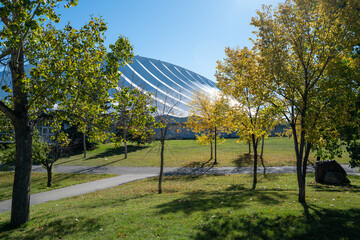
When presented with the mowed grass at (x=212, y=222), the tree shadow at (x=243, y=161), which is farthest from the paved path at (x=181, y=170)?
the mowed grass at (x=212, y=222)

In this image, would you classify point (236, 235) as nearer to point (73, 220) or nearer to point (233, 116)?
point (73, 220)

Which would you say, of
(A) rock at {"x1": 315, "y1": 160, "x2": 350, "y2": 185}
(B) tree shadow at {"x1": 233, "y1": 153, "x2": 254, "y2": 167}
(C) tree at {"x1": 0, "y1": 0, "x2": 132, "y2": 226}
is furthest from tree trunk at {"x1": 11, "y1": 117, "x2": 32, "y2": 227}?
(B) tree shadow at {"x1": 233, "y1": 153, "x2": 254, "y2": 167}

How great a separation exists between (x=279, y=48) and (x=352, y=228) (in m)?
5.78

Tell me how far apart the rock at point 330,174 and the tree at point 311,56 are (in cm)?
735

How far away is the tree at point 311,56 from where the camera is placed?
7496 mm

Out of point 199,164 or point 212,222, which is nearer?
point 212,222

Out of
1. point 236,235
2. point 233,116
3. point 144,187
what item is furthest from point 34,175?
point 236,235

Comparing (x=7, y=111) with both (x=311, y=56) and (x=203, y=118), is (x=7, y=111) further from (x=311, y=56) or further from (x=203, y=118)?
(x=203, y=118)

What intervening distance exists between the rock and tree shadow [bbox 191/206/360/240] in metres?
8.11

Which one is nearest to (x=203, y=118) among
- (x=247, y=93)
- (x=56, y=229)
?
(x=247, y=93)

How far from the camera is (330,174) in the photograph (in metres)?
14.2

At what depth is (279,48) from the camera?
8344 mm

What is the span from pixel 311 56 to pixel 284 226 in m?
5.60

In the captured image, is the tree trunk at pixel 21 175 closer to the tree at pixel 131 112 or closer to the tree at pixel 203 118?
the tree at pixel 131 112
